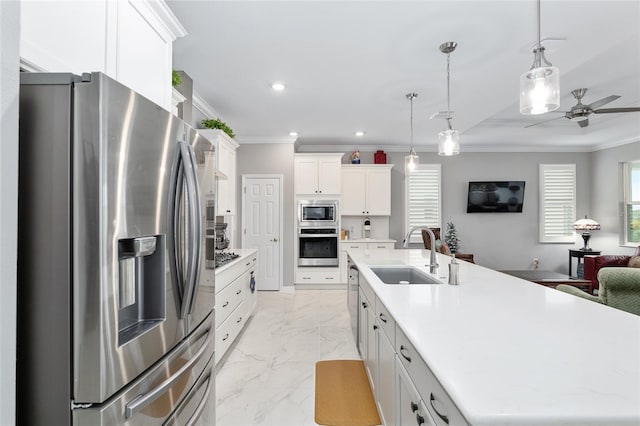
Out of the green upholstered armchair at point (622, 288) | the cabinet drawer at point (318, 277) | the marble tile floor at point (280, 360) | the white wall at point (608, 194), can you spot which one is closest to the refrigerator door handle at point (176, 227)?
the marble tile floor at point (280, 360)

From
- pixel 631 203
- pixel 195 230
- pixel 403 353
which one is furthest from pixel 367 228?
pixel 195 230

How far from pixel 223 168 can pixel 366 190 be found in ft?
9.56

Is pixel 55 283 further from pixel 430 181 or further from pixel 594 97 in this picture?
pixel 430 181

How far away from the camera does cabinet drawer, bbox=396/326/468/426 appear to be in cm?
85

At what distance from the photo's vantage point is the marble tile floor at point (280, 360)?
2154mm

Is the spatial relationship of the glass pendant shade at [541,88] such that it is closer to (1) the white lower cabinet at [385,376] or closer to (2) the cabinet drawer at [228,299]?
(1) the white lower cabinet at [385,376]

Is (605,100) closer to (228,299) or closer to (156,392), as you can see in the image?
(228,299)

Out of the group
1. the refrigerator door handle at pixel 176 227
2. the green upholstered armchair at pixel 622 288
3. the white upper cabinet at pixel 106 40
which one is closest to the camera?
the white upper cabinet at pixel 106 40

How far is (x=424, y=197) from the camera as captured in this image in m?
A: 6.40

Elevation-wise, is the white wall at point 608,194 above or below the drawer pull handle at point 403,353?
above

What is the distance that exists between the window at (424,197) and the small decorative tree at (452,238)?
235 millimetres

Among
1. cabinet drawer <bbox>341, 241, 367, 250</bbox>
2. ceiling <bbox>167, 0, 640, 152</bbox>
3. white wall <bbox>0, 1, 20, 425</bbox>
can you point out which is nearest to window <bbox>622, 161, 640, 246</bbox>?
ceiling <bbox>167, 0, 640, 152</bbox>

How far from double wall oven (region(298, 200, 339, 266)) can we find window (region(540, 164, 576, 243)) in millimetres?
4311

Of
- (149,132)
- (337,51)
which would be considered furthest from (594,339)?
(337,51)
